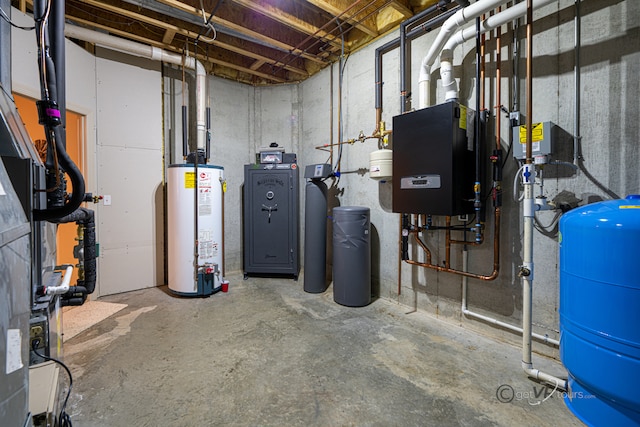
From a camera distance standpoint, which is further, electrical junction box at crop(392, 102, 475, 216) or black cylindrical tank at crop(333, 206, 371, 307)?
black cylindrical tank at crop(333, 206, 371, 307)

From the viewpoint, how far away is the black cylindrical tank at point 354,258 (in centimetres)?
292

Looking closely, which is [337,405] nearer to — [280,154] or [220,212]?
[220,212]

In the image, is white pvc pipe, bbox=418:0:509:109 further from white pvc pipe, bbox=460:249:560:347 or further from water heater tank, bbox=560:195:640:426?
water heater tank, bbox=560:195:640:426

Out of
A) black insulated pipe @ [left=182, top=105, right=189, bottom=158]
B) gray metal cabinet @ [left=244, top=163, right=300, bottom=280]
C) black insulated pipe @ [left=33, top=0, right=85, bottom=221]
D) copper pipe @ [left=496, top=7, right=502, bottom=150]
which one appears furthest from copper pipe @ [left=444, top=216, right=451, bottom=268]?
black insulated pipe @ [left=182, top=105, right=189, bottom=158]

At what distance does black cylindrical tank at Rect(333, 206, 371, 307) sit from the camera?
2.92m

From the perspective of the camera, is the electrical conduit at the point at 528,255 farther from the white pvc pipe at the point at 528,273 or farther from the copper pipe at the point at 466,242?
the copper pipe at the point at 466,242

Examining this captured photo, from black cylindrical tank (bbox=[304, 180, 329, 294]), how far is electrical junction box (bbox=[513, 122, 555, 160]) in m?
2.00

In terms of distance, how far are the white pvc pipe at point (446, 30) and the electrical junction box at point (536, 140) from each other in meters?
0.79

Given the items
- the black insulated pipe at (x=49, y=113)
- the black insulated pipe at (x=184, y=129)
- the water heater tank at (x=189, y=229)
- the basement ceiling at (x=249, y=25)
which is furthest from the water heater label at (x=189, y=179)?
the black insulated pipe at (x=49, y=113)

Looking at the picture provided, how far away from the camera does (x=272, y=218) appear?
3857mm

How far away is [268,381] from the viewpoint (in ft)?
5.75

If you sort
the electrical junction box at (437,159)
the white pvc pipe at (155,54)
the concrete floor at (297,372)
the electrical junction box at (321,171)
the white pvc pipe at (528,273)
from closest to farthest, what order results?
the concrete floor at (297,372) < the white pvc pipe at (528,273) < the electrical junction box at (437,159) < the white pvc pipe at (155,54) < the electrical junction box at (321,171)

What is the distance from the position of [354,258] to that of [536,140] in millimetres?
1767

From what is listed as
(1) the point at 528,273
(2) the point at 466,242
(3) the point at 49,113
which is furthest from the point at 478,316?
(3) the point at 49,113
